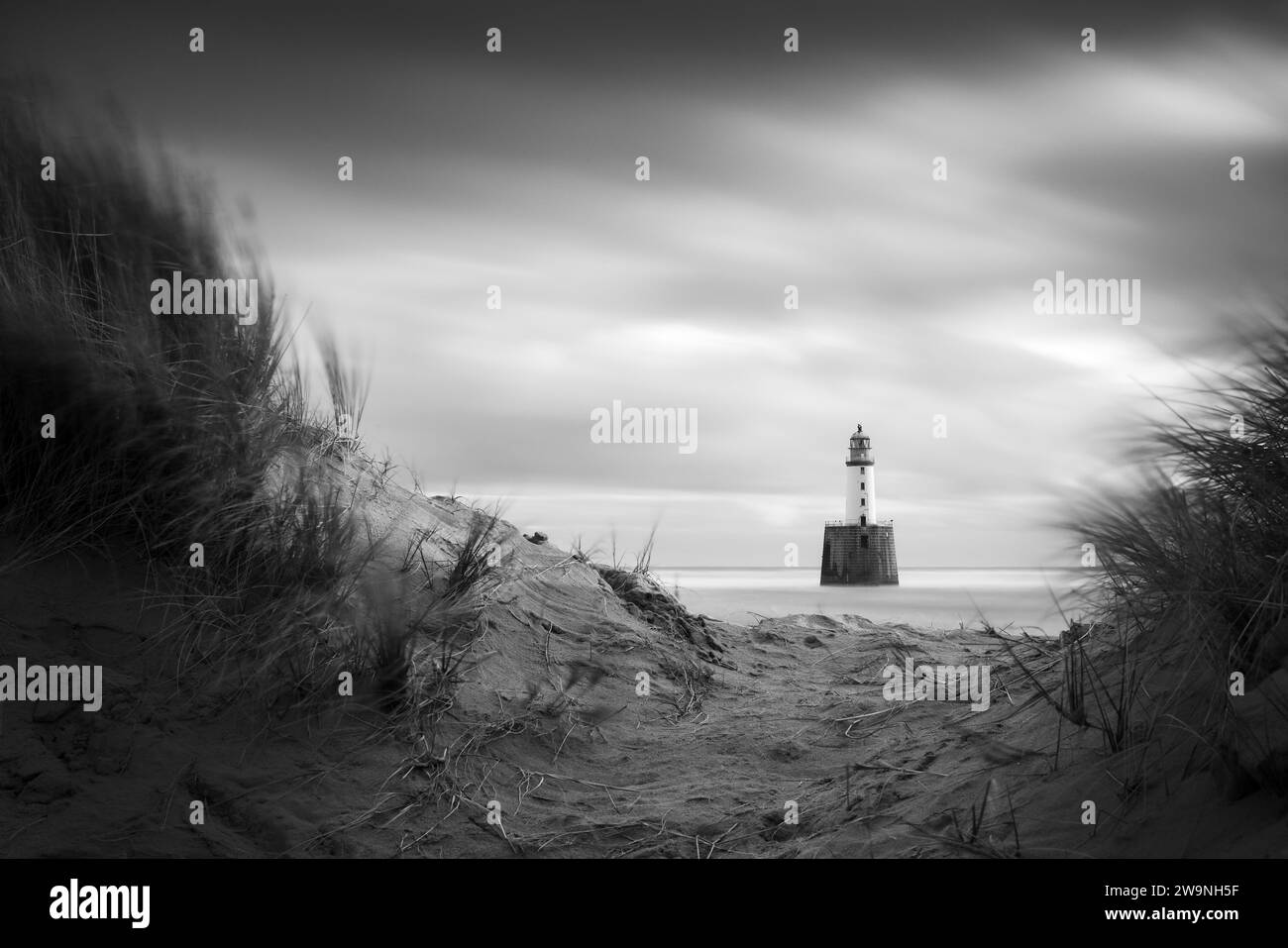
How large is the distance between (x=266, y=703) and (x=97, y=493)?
1.54m

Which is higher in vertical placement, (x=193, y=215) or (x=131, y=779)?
(x=193, y=215)

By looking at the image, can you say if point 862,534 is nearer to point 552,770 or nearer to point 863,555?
point 863,555

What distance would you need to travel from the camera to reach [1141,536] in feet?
13.1

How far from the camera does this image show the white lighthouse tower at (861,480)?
1111 inches

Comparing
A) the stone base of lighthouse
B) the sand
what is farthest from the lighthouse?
the sand

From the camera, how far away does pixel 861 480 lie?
92.9 feet

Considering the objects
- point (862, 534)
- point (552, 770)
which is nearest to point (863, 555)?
point (862, 534)

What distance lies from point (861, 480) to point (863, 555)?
2.27 m

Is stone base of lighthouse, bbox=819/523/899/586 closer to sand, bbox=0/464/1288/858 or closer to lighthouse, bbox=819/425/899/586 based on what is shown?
lighthouse, bbox=819/425/899/586

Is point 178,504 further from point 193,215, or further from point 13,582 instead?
point 193,215

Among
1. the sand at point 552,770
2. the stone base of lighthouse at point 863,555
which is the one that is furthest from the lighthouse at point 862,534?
the sand at point 552,770

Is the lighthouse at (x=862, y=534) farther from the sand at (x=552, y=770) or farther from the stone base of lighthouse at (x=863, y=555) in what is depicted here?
the sand at (x=552, y=770)
